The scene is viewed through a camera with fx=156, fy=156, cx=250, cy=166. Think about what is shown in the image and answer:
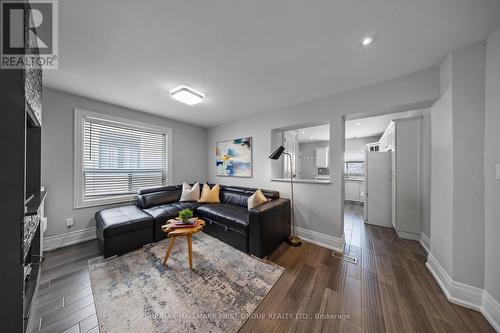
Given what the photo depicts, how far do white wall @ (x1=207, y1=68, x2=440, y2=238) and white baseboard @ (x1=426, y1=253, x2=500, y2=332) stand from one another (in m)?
1.06

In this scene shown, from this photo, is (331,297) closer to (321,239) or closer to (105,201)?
(321,239)

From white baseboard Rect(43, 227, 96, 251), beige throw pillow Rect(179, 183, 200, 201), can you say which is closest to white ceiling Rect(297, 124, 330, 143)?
beige throw pillow Rect(179, 183, 200, 201)

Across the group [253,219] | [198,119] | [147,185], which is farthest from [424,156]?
[147,185]

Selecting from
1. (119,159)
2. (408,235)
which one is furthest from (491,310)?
(119,159)

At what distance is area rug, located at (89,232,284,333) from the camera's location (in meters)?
1.32

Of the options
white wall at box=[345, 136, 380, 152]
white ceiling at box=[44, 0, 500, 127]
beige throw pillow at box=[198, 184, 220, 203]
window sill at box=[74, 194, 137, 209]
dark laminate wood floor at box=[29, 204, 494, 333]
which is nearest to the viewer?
white ceiling at box=[44, 0, 500, 127]

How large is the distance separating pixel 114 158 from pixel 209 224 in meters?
2.31

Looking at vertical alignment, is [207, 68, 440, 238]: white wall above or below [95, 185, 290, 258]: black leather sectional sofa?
above

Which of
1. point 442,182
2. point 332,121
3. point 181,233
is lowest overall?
point 181,233

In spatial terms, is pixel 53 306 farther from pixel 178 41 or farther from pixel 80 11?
pixel 178 41

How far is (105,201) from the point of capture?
9.66ft

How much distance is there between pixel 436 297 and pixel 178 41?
11.8 ft

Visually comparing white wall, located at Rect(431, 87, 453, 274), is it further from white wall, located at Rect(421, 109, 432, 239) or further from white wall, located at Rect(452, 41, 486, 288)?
white wall, located at Rect(421, 109, 432, 239)

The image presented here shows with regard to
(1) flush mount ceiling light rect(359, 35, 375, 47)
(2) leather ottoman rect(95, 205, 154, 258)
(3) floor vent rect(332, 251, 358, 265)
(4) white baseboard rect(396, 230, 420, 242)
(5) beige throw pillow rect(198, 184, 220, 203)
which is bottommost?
(3) floor vent rect(332, 251, 358, 265)
